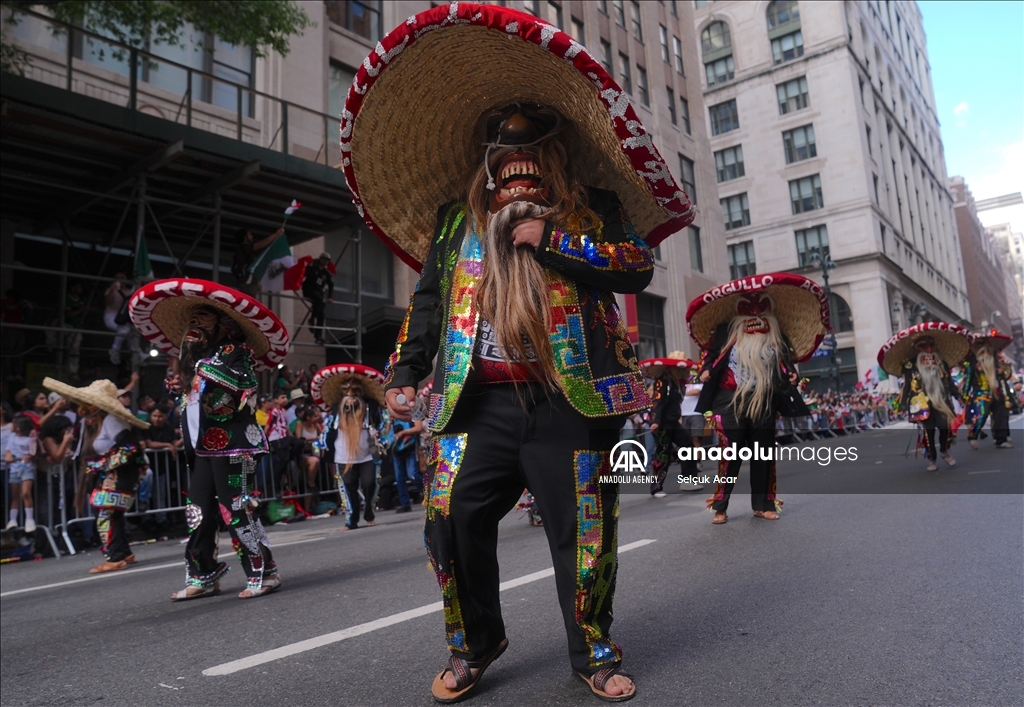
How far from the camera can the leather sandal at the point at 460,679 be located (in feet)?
8.49

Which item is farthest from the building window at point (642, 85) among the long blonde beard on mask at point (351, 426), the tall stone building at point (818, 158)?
the long blonde beard on mask at point (351, 426)

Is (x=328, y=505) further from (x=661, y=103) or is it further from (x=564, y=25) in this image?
(x=661, y=103)

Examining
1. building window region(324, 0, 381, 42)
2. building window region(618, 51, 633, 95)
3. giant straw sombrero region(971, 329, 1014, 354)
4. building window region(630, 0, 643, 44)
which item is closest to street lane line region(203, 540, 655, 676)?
giant straw sombrero region(971, 329, 1014, 354)

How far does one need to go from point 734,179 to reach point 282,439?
155 ft

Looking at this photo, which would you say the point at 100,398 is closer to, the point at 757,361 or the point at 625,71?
the point at 757,361

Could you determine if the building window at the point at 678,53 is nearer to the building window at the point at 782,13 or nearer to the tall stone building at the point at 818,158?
the tall stone building at the point at 818,158

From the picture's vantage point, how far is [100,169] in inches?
476

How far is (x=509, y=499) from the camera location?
270cm

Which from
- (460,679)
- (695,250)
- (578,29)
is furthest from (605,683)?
(695,250)

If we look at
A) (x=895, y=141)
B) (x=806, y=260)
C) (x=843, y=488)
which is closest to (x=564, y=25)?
(x=843, y=488)

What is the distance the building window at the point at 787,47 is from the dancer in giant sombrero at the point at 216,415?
54150 mm

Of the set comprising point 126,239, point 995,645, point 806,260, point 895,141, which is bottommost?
point 995,645

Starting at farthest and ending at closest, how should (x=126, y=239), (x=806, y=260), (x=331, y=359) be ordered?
(x=806, y=260)
(x=331, y=359)
(x=126, y=239)

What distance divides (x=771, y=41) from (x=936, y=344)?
48.5 metres
